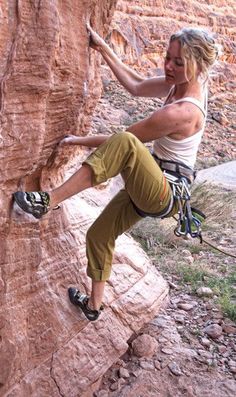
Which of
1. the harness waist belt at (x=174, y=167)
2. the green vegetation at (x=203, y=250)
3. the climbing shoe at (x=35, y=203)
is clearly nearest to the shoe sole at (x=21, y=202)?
the climbing shoe at (x=35, y=203)

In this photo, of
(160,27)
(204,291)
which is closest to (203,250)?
(204,291)

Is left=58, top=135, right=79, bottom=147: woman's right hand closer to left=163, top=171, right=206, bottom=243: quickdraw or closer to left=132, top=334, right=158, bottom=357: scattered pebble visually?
left=163, top=171, right=206, bottom=243: quickdraw

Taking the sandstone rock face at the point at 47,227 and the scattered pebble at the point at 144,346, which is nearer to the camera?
the sandstone rock face at the point at 47,227

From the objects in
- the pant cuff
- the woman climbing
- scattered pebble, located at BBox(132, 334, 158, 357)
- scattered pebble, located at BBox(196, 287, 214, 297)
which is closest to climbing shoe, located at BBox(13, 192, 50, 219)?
the woman climbing

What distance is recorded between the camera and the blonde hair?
269 centimetres

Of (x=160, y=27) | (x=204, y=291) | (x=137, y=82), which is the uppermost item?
(x=137, y=82)

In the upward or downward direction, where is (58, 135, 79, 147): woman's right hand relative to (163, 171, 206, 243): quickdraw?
upward

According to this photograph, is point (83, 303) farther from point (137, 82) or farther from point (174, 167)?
point (137, 82)

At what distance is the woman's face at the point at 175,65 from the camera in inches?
107

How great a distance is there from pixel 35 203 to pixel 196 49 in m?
1.19

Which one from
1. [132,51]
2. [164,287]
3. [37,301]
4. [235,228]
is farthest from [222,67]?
[37,301]

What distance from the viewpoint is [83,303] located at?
3.18 meters

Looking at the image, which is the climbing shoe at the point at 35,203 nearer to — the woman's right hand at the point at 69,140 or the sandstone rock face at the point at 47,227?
the sandstone rock face at the point at 47,227

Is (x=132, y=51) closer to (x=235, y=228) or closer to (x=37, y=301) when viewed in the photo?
(x=235, y=228)
